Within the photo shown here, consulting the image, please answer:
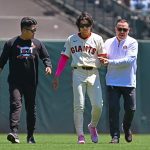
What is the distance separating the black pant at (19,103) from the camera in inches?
519

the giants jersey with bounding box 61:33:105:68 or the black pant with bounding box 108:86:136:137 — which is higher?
the giants jersey with bounding box 61:33:105:68

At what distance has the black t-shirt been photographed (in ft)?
43.8

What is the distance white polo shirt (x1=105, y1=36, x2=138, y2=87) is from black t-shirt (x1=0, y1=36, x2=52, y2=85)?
1.15 m

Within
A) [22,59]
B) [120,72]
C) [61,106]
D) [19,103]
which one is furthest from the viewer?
[61,106]

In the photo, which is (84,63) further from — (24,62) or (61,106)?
(61,106)

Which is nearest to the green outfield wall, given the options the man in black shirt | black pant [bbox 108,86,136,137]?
black pant [bbox 108,86,136,137]

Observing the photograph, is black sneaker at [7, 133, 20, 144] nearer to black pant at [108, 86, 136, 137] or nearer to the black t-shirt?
the black t-shirt

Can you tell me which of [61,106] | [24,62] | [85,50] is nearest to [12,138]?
[24,62]

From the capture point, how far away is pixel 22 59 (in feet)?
43.9

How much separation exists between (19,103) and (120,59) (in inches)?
73.3

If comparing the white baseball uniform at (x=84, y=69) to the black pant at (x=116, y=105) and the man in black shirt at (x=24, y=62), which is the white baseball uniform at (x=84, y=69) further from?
the man in black shirt at (x=24, y=62)

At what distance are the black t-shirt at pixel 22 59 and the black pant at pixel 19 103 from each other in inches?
3.9

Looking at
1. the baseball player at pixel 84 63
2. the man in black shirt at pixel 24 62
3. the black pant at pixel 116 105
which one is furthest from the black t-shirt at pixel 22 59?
the black pant at pixel 116 105

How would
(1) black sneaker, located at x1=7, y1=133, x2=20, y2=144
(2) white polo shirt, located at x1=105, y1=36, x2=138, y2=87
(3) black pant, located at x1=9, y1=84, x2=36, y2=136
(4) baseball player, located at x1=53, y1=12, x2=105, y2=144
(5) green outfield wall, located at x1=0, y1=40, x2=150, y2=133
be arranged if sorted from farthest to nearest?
(5) green outfield wall, located at x1=0, y1=40, x2=150, y2=133, (2) white polo shirt, located at x1=105, y1=36, x2=138, y2=87, (4) baseball player, located at x1=53, y1=12, x2=105, y2=144, (3) black pant, located at x1=9, y1=84, x2=36, y2=136, (1) black sneaker, located at x1=7, y1=133, x2=20, y2=144
